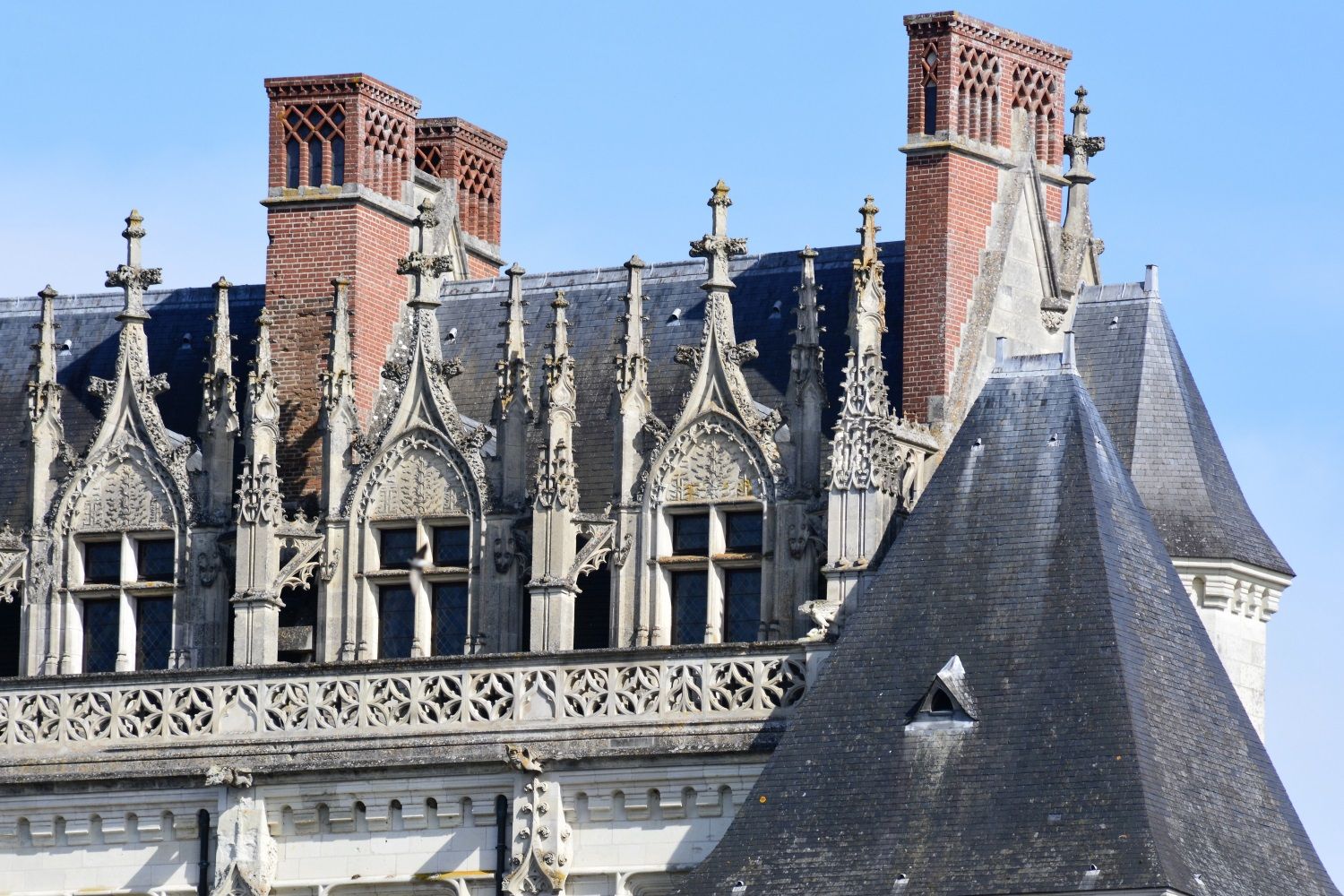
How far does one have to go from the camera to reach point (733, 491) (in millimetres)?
47531

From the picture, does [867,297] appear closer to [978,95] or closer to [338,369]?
[978,95]

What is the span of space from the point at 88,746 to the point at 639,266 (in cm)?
700

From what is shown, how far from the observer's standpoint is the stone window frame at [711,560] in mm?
47344

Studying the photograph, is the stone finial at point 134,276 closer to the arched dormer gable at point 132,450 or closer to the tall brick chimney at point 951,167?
the arched dormer gable at point 132,450

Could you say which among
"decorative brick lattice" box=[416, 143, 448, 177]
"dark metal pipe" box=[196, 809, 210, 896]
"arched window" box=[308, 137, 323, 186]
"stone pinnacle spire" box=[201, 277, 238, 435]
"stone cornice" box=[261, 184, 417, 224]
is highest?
"decorative brick lattice" box=[416, 143, 448, 177]

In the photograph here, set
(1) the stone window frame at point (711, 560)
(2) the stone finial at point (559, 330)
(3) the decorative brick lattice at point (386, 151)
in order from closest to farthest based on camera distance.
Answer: (1) the stone window frame at point (711, 560), (2) the stone finial at point (559, 330), (3) the decorative brick lattice at point (386, 151)

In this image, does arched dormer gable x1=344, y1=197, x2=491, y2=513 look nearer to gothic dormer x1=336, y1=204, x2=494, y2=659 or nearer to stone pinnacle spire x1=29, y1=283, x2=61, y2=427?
→ gothic dormer x1=336, y1=204, x2=494, y2=659

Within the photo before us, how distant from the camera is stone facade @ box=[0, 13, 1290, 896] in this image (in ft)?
152

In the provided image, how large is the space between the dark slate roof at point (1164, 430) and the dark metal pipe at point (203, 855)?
9410 mm

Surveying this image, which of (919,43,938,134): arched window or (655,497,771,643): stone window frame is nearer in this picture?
(655,497,771,643): stone window frame

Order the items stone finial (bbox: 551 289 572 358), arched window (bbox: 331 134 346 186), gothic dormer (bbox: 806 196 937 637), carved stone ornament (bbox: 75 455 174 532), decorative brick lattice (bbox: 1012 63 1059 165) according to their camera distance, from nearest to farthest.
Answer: gothic dormer (bbox: 806 196 937 637) < stone finial (bbox: 551 289 572 358) < carved stone ornament (bbox: 75 455 174 532) < decorative brick lattice (bbox: 1012 63 1059 165) < arched window (bbox: 331 134 346 186)

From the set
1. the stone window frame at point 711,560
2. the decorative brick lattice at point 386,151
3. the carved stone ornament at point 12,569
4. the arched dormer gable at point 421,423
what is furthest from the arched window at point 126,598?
the stone window frame at point 711,560

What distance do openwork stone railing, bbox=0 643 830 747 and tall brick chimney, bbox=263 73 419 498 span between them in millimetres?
3967

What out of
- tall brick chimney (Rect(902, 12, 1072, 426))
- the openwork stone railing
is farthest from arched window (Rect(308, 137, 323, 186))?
tall brick chimney (Rect(902, 12, 1072, 426))
